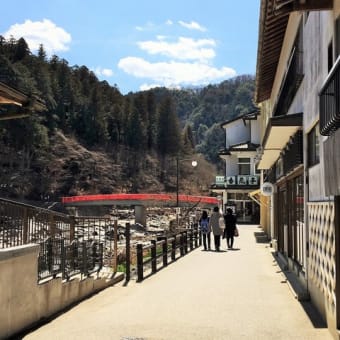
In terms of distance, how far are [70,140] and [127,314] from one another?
114674 millimetres

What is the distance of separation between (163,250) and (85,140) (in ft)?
366

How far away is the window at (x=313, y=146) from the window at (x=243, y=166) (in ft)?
155

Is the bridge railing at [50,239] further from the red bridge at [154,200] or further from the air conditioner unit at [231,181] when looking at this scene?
the red bridge at [154,200]

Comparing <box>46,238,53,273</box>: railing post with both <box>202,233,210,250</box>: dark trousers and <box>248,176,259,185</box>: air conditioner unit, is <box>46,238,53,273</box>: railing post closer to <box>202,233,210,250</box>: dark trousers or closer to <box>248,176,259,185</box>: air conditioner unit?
<box>202,233,210,250</box>: dark trousers

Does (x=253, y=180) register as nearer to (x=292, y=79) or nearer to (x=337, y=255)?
(x=292, y=79)

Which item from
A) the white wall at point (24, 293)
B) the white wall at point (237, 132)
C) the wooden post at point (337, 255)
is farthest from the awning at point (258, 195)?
the wooden post at point (337, 255)

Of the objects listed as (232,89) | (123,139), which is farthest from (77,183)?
(232,89)

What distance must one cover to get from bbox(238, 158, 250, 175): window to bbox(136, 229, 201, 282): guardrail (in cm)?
3134

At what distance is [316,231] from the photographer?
8828 mm

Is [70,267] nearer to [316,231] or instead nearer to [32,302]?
[32,302]

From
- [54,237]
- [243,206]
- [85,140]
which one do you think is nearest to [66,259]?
[54,237]

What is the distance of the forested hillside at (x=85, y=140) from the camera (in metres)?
102

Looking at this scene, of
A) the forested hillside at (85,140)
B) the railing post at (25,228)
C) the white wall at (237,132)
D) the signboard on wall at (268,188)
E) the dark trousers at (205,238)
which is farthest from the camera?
the forested hillside at (85,140)

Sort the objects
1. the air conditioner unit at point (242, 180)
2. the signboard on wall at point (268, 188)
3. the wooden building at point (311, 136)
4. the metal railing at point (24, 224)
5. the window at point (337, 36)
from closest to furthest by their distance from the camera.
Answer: the wooden building at point (311, 136), the window at point (337, 36), the metal railing at point (24, 224), the signboard on wall at point (268, 188), the air conditioner unit at point (242, 180)
